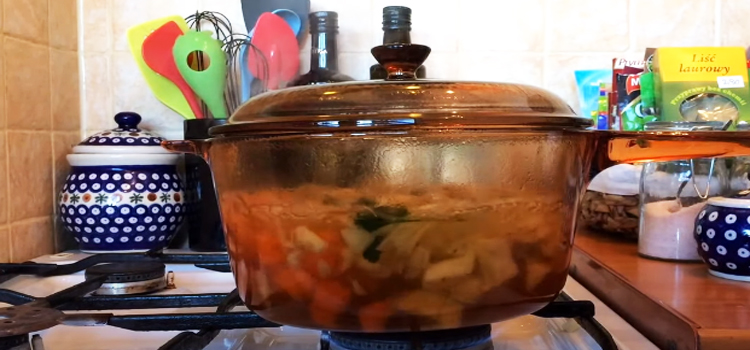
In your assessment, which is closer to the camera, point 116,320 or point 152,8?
point 116,320

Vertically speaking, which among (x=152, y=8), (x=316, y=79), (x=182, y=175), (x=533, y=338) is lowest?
(x=533, y=338)

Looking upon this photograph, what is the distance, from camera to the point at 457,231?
1.16ft

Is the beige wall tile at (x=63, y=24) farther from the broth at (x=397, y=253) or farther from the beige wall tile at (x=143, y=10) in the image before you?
the broth at (x=397, y=253)

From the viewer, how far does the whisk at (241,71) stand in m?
0.85

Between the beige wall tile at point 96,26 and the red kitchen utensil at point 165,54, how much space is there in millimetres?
120

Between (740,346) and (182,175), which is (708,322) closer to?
(740,346)

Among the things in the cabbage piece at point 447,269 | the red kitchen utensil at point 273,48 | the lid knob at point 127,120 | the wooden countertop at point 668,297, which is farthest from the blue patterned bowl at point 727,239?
the lid knob at point 127,120

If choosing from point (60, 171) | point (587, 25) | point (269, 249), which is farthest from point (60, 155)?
point (587, 25)

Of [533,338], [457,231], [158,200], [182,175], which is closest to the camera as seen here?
[457,231]

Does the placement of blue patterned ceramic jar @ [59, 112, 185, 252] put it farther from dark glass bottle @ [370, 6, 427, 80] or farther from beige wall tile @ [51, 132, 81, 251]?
dark glass bottle @ [370, 6, 427, 80]

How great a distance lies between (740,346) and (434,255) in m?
0.20

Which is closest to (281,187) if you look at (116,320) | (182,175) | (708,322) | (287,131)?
(287,131)

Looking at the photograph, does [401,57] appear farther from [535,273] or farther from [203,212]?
[203,212]

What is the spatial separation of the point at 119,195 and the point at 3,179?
0.12m
